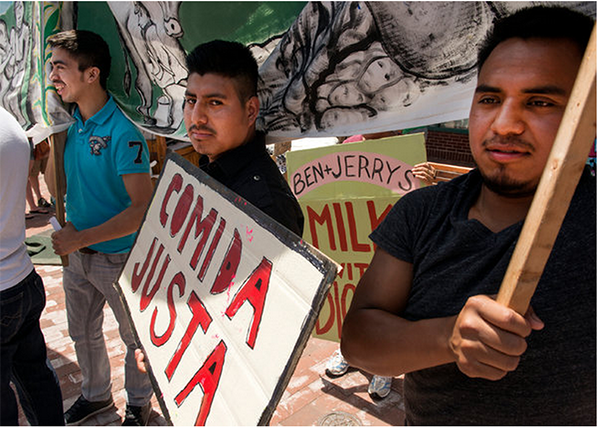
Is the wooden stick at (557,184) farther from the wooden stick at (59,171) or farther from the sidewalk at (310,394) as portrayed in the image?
the wooden stick at (59,171)

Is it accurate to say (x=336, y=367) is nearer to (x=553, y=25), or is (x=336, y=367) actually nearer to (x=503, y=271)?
(x=503, y=271)

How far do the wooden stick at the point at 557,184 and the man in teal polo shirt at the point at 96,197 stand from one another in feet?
6.59

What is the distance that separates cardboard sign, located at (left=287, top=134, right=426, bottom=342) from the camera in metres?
2.44

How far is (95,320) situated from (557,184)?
8.81ft

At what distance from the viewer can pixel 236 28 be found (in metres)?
2.07

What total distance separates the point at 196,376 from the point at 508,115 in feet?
3.20

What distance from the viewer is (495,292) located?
3.07 feet

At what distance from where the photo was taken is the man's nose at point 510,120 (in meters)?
0.90

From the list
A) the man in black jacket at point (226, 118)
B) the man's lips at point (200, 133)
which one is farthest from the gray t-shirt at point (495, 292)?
the man's lips at point (200, 133)

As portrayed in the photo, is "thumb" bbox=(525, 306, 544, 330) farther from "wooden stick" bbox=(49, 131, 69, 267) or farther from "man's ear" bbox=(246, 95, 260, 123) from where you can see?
"wooden stick" bbox=(49, 131, 69, 267)

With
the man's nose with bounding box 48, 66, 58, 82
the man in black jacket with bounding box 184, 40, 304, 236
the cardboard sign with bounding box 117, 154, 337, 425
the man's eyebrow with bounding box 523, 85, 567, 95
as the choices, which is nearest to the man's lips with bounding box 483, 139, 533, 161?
the man's eyebrow with bounding box 523, 85, 567, 95

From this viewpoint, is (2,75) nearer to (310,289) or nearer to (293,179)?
(293,179)

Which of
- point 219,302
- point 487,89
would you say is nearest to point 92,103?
point 219,302

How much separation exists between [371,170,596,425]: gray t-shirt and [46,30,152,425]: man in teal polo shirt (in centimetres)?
171
